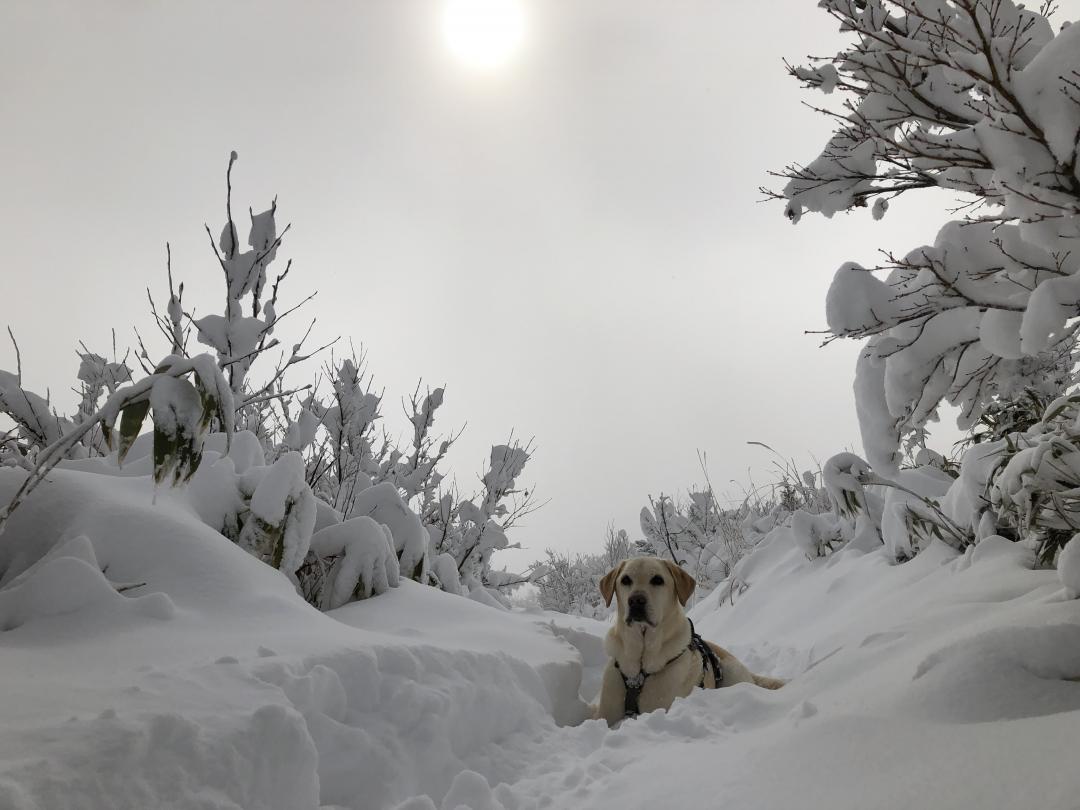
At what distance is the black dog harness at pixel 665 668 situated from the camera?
10.7 ft

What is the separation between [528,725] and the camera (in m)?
2.50

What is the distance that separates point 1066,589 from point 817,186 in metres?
1.58

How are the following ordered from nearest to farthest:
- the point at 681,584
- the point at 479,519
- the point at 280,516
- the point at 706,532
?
the point at 280,516 → the point at 681,584 → the point at 479,519 → the point at 706,532

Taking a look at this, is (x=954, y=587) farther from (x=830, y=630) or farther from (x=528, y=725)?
(x=528, y=725)

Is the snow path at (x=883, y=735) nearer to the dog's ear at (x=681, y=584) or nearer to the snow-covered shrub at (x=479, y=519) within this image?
the dog's ear at (x=681, y=584)

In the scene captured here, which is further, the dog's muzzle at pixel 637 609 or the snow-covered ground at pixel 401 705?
the dog's muzzle at pixel 637 609

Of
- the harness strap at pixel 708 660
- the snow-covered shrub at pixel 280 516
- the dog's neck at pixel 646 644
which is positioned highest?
the snow-covered shrub at pixel 280 516

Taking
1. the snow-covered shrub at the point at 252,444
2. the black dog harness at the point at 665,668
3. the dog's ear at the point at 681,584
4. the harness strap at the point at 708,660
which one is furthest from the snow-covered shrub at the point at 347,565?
the harness strap at the point at 708,660

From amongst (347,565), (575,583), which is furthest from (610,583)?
(575,583)

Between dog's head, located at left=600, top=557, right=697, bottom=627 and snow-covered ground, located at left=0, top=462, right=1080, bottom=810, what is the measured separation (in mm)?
734

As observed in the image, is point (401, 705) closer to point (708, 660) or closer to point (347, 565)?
point (347, 565)

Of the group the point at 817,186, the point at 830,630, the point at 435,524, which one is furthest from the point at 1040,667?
the point at 435,524

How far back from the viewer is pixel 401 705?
184 centimetres

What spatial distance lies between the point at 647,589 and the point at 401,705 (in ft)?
6.93
